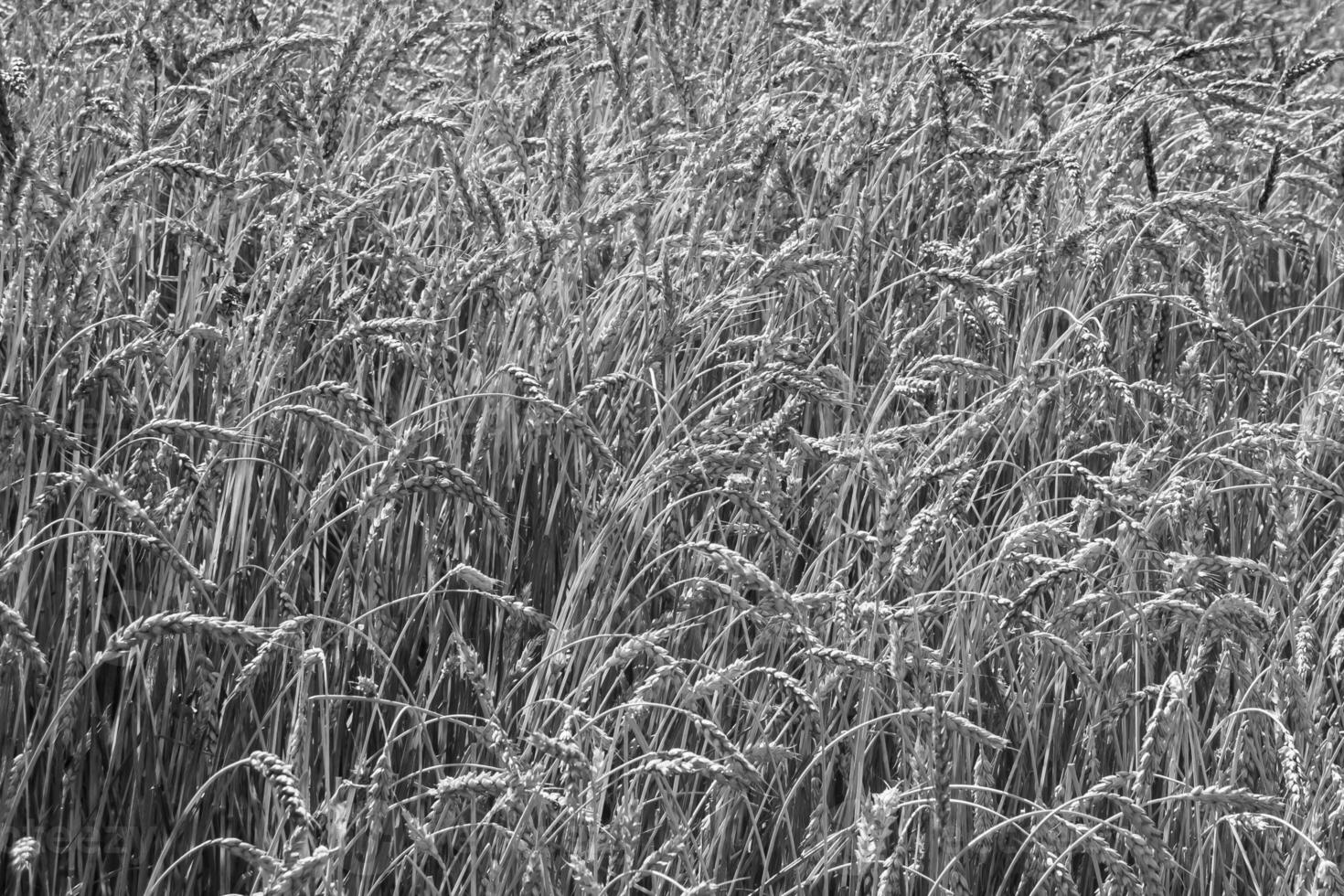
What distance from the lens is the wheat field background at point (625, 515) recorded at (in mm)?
1683

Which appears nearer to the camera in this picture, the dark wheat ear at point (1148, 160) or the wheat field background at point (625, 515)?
the wheat field background at point (625, 515)

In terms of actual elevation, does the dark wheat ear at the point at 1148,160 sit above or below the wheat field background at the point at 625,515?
above

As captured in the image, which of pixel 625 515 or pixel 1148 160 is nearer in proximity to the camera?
pixel 625 515

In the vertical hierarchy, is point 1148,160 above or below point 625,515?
above

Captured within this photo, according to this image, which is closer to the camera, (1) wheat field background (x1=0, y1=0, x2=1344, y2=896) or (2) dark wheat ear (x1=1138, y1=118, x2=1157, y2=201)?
(1) wheat field background (x1=0, y1=0, x2=1344, y2=896)

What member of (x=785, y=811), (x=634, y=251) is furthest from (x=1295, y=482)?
(x=634, y=251)

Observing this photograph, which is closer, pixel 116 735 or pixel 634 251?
pixel 116 735

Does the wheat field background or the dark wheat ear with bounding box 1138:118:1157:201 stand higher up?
the dark wheat ear with bounding box 1138:118:1157:201

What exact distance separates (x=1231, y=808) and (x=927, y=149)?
89.1 inches

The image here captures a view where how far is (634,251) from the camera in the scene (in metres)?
3.01

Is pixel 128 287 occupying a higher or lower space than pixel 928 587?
higher

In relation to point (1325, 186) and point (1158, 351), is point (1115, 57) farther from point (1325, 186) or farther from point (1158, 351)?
point (1158, 351)

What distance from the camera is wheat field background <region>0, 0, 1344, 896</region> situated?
5.52 ft

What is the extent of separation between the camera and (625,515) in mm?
2139
